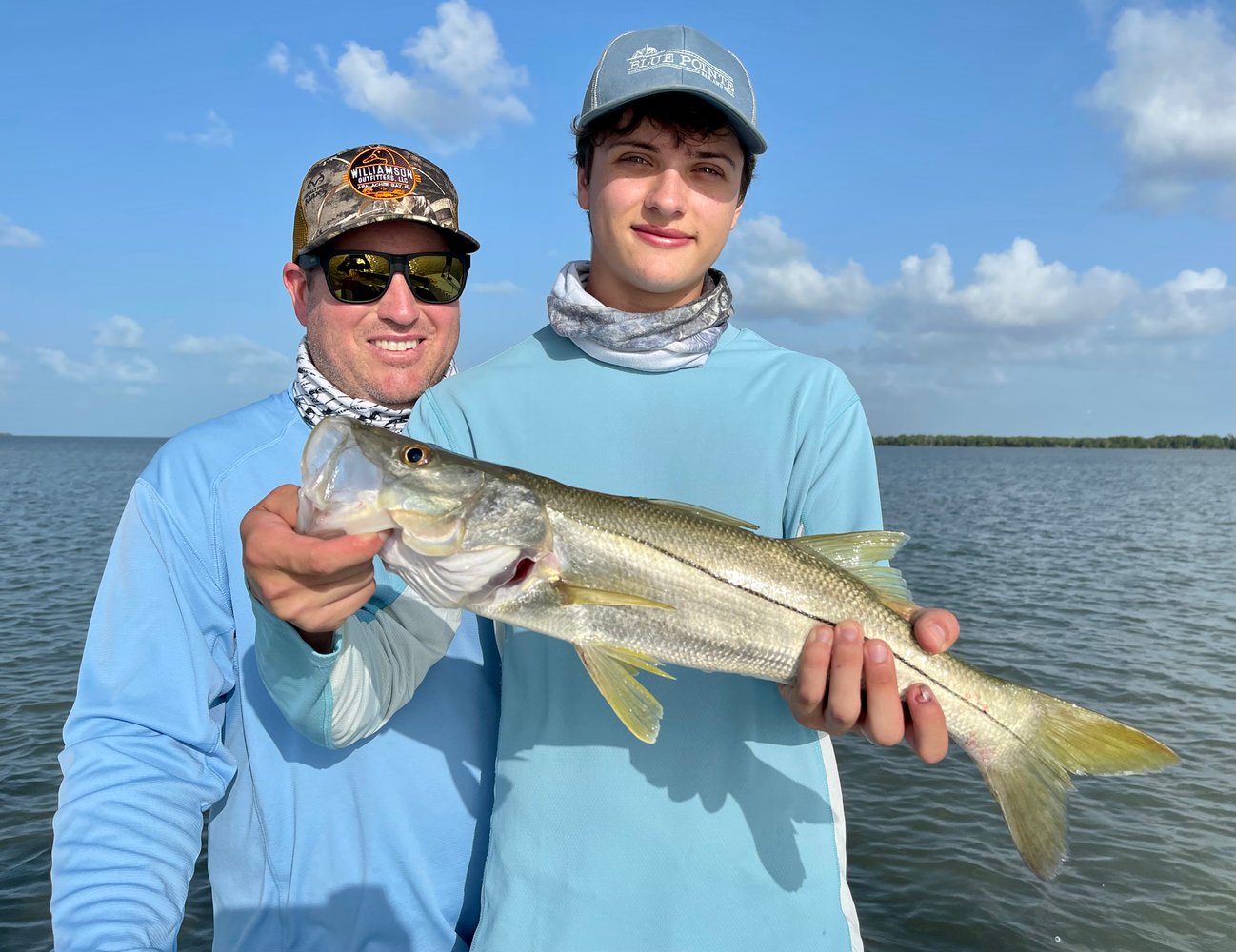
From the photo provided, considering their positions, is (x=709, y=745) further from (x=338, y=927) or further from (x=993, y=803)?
(x=993, y=803)

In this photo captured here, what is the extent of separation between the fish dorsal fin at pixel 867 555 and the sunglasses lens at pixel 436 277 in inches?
96.4

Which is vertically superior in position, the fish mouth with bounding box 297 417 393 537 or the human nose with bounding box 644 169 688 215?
the human nose with bounding box 644 169 688 215

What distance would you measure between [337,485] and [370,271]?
2.05 metres

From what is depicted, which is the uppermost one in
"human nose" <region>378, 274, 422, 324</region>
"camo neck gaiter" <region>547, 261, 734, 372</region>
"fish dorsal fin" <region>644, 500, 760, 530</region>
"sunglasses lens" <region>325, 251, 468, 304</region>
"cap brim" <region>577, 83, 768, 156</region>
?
"cap brim" <region>577, 83, 768, 156</region>

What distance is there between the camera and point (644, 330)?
11.2ft

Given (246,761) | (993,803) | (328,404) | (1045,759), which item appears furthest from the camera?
(993,803)

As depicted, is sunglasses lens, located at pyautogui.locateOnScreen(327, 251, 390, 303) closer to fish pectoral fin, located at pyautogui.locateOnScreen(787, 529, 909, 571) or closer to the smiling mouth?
the smiling mouth

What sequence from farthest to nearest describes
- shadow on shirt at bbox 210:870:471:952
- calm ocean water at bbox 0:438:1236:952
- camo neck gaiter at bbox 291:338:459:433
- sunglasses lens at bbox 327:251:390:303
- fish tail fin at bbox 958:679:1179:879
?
calm ocean water at bbox 0:438:1236:952 → sunglasses lens at bbox 327:251:390:303 → camo neck gaiter at bbox 291:338:459:433 → shadow on shirt at bbox 210:870:471:952 → fish tail fin at bbox 958:679:1179:879

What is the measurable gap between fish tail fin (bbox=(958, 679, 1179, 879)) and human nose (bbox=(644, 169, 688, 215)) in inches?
88.3

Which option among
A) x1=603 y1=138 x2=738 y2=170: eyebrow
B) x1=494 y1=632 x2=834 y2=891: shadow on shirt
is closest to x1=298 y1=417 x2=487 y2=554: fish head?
x1=494 y1=632 x2=834 y2=891: shadow on shirt

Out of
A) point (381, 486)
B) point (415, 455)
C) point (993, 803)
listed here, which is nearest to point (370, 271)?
point (415, 455)

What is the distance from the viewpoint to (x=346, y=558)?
242 centimetres

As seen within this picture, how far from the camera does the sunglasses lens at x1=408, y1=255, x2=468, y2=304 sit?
4.36 meters

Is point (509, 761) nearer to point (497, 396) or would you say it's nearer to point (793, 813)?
point (793, 813)
